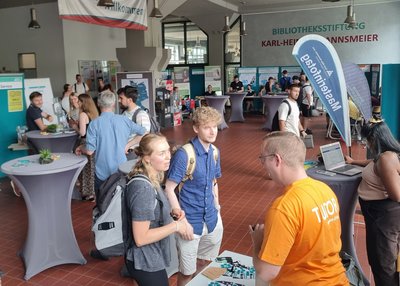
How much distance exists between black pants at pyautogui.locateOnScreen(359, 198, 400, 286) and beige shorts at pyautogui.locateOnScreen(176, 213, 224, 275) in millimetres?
1063

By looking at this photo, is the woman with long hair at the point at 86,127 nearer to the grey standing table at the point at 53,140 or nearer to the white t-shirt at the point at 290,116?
the grey standing table at the point at 53,140

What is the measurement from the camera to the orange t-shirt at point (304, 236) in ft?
4.65

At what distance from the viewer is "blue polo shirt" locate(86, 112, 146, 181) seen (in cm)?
409

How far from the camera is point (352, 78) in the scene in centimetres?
383

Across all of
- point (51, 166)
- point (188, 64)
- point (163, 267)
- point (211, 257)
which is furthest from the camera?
point (188, 64)

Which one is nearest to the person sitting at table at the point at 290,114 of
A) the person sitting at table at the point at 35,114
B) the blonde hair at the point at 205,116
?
the blonde hair at the point at 205,116

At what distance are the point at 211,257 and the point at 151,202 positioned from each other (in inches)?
44.6

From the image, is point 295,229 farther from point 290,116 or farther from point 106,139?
point 290,116

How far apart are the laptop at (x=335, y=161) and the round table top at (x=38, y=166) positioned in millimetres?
2147

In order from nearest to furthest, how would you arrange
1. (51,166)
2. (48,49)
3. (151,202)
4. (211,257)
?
(151,202) < (211,257) < (51,166) < (48,49)

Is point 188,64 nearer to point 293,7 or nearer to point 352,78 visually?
point 293,7

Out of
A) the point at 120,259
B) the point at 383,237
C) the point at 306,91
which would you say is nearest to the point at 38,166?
the point at 120,259

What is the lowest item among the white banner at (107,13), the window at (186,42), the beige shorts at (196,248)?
the beige shorts at (196,248)

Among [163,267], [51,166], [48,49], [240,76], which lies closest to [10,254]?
[51,166]
